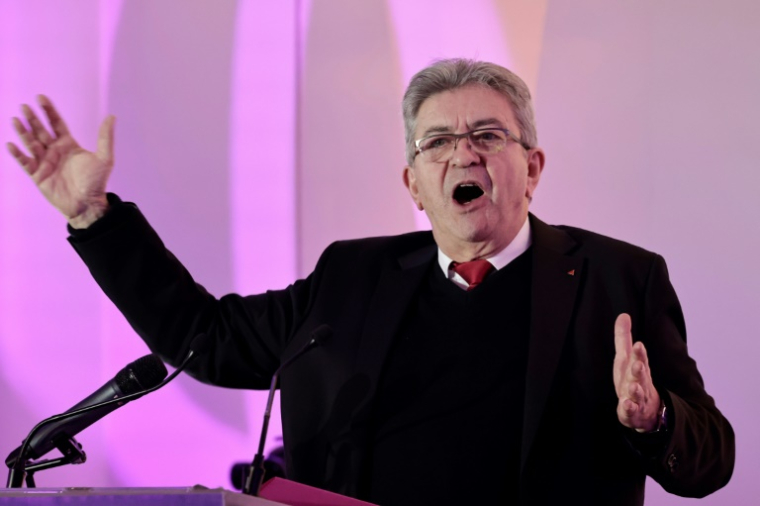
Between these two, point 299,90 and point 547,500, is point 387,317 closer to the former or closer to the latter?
point 547,500

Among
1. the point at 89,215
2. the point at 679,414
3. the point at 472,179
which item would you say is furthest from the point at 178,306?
the point at 679,414

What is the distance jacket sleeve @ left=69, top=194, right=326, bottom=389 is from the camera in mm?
2016

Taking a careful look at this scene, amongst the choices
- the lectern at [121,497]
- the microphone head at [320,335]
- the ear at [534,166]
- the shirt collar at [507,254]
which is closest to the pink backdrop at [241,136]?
the ear at [534,166]

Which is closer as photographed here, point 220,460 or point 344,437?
point 344,437

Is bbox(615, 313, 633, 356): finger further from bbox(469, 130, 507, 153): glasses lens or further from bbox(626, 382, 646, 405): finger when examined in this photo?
bbox(469, 130, 507, 153): glasses lens

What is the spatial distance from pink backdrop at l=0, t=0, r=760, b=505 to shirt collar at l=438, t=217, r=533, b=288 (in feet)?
1.75

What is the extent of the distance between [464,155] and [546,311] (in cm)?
42

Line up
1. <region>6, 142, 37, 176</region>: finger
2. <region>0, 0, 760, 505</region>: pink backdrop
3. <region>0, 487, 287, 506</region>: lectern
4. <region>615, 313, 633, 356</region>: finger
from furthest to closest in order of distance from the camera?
<region>0, 0, 760, 505</region>: pink backdrop → <region>6, 142, 37, 176</region>: finger → <region>615, 313, 633, 356</region>: finger → <region>0, 487, 287, 506</region>: lectern

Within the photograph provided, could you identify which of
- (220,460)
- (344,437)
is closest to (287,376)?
(344,437)

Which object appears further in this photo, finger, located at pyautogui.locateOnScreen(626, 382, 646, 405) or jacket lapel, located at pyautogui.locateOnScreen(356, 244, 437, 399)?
jacket lapel, located at pyautogui.locateOnScreen(356, 244, 437, 399)

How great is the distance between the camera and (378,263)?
217 cm

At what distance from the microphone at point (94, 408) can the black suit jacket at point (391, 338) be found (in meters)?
0.54

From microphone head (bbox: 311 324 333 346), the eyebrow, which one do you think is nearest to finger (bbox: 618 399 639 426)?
microphone head (bbox: 311 324 333 346)

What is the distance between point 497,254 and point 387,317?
1.03 feet
